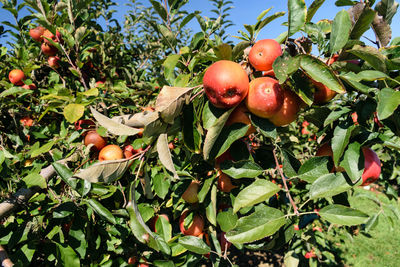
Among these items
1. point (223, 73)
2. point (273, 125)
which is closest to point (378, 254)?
point (273, 125)

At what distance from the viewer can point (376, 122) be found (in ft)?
3.02

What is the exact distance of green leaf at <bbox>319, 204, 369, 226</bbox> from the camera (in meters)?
0.74

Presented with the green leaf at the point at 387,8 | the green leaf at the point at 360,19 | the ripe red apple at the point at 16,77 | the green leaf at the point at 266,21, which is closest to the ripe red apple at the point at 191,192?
the green leaf at the point at 266,21

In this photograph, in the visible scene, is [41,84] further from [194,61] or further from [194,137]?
[194,137]

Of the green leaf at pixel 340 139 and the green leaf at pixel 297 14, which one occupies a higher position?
the green leaf at pixel 297 14

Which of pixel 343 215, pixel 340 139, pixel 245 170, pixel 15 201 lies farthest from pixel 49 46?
pixel 343 215

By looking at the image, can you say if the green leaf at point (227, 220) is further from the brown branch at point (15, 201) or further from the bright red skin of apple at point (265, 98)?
the brown branch at point (15, 201)

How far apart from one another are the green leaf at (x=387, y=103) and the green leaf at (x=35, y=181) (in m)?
1.29

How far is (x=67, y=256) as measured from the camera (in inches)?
40.5

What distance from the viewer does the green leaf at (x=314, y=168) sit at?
0.86 metres

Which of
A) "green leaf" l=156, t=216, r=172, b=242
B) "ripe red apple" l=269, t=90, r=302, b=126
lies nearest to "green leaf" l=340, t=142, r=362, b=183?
"ripe red apple" l=269, t=90, r=302, b=126

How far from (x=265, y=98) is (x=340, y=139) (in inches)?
11.2

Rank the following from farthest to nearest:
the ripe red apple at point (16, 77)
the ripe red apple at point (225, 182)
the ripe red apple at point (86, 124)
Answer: the ripe red apple at point (16, 77) < the ripe red apple at point (86, 124) < the ripe red apple at point (225, 182)

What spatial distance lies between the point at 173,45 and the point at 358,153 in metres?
1.09
